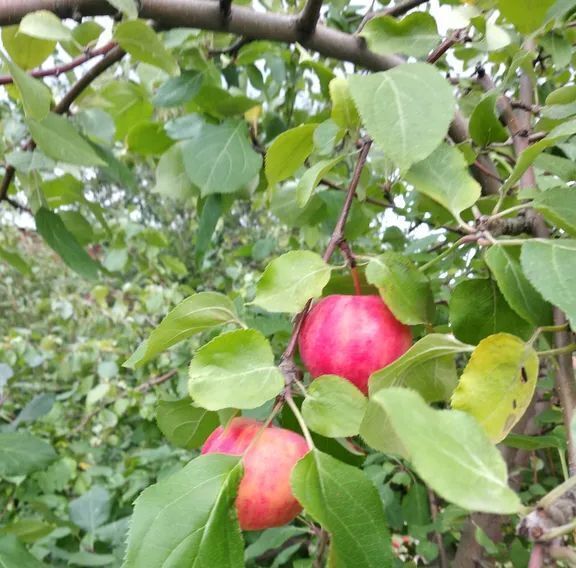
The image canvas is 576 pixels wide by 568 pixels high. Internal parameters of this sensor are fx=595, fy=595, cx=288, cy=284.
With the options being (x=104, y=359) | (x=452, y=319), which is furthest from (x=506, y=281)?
(x=104, y=359)

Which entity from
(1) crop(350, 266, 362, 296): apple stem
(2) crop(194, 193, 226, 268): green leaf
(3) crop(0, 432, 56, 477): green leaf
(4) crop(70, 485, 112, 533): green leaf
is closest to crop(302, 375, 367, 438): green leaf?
(1) crop(350, 266, 362, 296): apple stem

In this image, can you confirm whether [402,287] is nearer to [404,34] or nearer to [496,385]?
[496,385]

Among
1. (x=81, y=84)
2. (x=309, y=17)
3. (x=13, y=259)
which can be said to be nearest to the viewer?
(x=309, y=17)

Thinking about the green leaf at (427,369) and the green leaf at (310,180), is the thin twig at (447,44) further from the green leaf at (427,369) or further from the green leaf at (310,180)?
the green leaf at (427,369)

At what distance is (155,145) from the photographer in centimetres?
85

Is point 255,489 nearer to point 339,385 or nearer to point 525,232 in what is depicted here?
point 339,385

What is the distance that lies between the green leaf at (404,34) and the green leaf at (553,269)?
0.25 meters

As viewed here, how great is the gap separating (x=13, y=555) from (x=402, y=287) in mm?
550

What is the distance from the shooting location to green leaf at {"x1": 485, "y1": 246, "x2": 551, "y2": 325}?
14.5 inches

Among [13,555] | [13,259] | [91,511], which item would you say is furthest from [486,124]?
[91,511]

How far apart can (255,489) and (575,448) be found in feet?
0.66

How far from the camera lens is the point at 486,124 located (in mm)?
Answer: 483

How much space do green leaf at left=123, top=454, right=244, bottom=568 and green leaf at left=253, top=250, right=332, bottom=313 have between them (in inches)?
4.5

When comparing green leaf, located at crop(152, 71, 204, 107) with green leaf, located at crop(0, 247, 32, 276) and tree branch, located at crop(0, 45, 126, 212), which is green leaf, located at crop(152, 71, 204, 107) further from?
green leaf, located at crop(0, 247, 32, 276)
